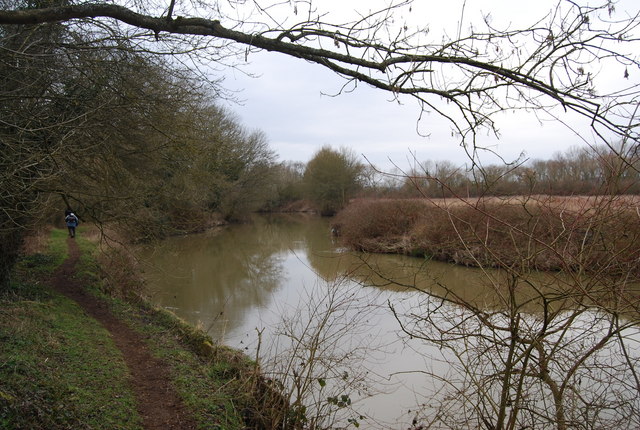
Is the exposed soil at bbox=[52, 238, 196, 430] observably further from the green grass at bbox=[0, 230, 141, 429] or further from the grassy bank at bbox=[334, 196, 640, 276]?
the grassy bank at bbox=[334, 196, 640, 276]

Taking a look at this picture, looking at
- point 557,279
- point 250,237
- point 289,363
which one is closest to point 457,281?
point 289,363

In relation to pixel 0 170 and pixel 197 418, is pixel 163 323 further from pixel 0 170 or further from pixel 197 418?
pixel 0 170

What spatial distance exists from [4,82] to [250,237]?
24917 millimetres

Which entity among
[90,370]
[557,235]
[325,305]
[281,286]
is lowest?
[90,370]

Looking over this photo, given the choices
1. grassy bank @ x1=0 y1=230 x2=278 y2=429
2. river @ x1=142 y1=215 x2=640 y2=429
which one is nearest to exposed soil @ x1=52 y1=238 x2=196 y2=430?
grassy bank @ x1=0 y1=230 x2=278 y2=429

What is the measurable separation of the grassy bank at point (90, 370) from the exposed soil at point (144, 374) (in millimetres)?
108

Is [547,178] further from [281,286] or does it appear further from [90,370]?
[281,286]

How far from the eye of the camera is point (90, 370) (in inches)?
230

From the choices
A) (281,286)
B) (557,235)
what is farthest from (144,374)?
(281,286)

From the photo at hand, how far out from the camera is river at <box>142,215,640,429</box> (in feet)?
15.2

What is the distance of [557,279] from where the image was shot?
3.24m

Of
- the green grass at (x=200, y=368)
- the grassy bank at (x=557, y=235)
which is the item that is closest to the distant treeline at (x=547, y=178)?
the grassy bank at (x=557, y=235)

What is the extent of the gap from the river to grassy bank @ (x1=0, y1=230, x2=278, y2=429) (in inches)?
24.3

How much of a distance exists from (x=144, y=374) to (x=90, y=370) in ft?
2.26
